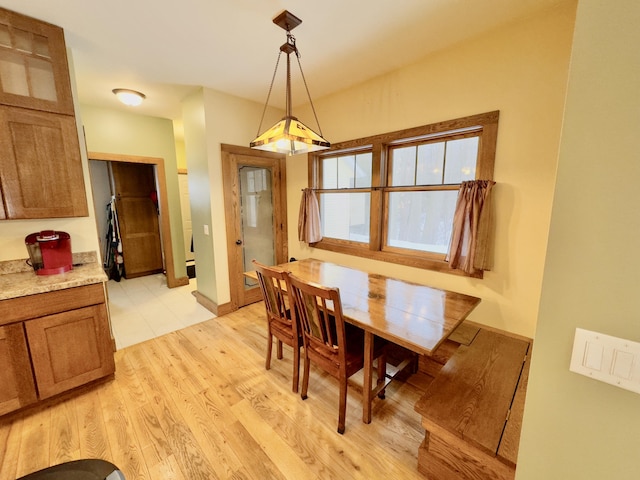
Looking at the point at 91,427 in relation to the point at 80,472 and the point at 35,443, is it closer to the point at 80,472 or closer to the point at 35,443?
the point at 35,443

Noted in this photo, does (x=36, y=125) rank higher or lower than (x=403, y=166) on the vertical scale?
higher

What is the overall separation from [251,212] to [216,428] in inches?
98.5

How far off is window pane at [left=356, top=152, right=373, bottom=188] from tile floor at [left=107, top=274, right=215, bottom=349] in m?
2.52

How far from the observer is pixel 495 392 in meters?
1.46

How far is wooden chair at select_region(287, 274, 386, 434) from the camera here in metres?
1.58

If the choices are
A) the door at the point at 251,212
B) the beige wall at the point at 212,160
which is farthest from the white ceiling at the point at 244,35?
the door at the point at 251,212

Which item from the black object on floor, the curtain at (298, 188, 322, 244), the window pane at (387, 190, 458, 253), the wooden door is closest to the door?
the curtain at (298, 188, 322, 244)

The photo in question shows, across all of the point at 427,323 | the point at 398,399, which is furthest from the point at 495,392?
the point at 398,399

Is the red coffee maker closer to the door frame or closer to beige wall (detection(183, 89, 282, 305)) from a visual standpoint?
beige wall (detection(183, 89, 282, 305))

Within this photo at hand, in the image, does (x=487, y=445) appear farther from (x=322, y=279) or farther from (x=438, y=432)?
(x=322, y=279)

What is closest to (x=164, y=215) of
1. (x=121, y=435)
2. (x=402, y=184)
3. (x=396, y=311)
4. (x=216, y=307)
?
(x=216, y=307)

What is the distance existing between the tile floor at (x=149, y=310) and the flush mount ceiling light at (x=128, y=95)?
8.61 ft

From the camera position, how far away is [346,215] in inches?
132

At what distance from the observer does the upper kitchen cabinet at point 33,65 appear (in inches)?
69.3
